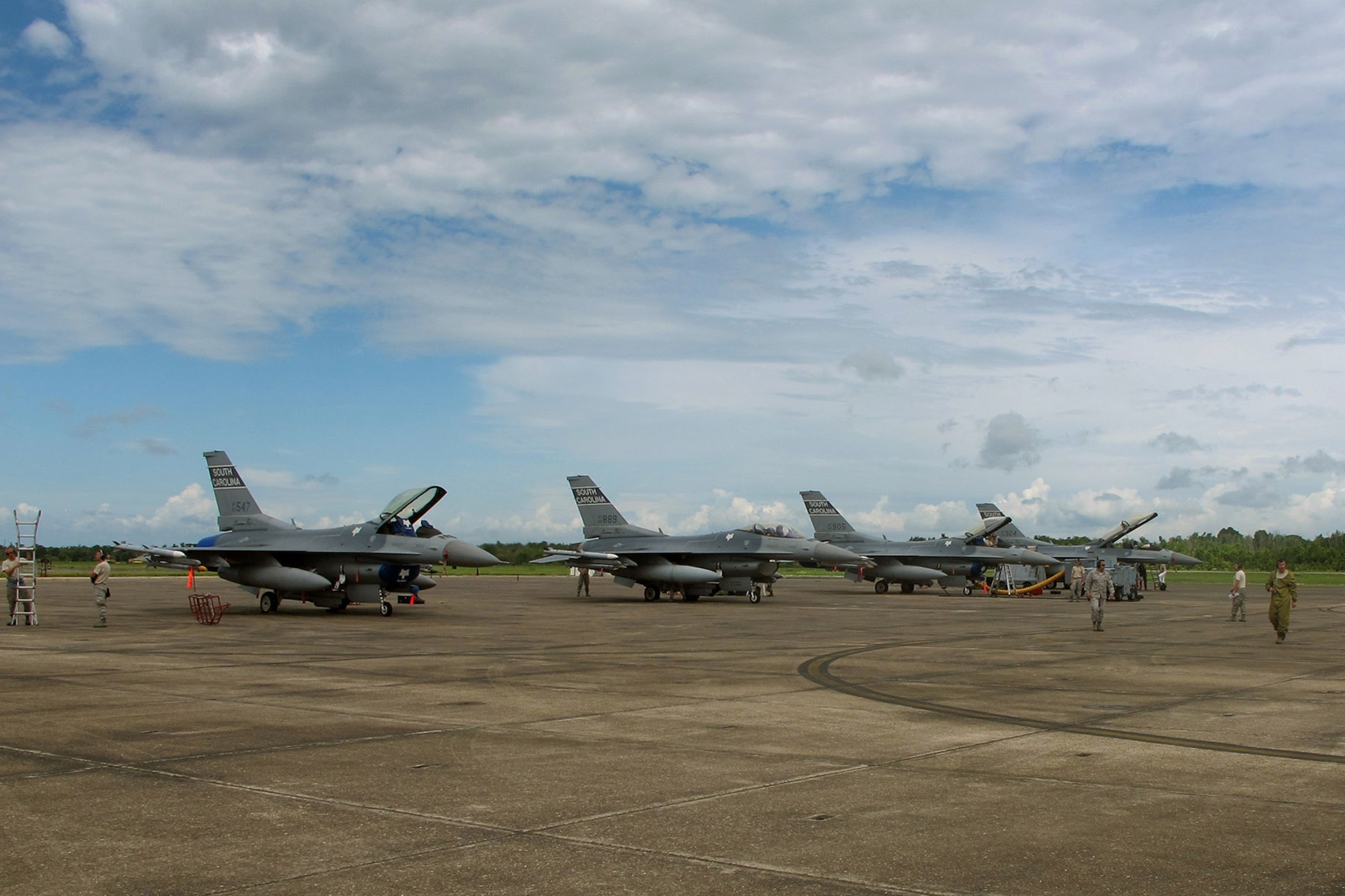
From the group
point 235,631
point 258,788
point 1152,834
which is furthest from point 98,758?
point 235,631

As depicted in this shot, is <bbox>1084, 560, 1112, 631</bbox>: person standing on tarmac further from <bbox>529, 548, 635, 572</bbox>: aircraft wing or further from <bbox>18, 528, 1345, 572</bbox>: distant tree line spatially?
<bbox>18, 528, 1345, 572</bbox>: distant tree line

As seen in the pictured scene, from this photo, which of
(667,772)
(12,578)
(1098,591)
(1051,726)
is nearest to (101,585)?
(12,578)

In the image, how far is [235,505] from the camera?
29750 mm

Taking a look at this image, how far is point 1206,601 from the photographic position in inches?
1497

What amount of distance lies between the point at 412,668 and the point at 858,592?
3439cm

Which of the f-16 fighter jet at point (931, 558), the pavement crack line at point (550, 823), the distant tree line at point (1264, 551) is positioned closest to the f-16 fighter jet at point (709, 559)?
the f-16 fighter jet at point (931, 558)

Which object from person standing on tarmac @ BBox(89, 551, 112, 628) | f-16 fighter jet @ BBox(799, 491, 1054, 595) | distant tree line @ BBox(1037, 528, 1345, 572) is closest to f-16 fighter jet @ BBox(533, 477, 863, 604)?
f-16 fighter jet @ BBox(799, 491, 1054, 595)

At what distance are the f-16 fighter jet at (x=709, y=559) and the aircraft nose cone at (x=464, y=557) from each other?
9.67 meters

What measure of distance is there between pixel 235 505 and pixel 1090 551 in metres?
39.1

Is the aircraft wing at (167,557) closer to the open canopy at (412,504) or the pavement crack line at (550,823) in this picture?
the open canopy at (412,504)

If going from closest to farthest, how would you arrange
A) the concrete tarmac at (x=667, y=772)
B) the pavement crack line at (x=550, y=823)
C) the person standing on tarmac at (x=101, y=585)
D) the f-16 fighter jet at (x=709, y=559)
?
the pavement crack line at (x=550, y=823) → the concrete tarmac at (x=667, y=772) → the person standing on tarmac at (x=101, y=585) → the f-16 fighter jet at (x=709, y=559)

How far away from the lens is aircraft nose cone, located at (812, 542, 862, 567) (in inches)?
1436

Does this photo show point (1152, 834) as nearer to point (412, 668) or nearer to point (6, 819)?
point (6, 819)

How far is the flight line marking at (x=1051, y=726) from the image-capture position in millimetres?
8328
